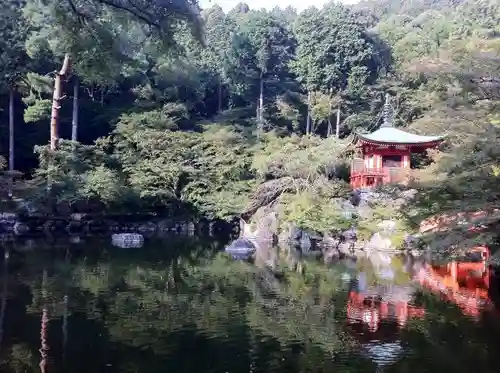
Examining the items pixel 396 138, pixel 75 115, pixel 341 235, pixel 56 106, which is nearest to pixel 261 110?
pixel 396 138

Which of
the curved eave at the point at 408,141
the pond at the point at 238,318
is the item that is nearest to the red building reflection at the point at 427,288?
the pond at the point at 238,318

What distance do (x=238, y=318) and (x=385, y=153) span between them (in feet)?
62.9

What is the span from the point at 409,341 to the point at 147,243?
1567 cm

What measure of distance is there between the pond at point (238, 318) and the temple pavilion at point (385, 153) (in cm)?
977

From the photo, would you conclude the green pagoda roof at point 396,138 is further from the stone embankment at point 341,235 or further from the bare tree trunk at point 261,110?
the bare tree trunk at point 261,110

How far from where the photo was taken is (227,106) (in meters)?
40.9

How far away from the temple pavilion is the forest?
0.80m

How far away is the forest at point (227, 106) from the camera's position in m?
10.2

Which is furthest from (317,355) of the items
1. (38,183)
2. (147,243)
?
(38,183)

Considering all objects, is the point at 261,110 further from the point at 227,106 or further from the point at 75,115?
the point at 75,115

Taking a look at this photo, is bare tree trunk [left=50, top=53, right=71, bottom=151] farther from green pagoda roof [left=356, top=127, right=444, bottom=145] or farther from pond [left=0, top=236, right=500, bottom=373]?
green pagoda roof [left=356, top=127, right=444, bottom=145]

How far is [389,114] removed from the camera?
102 feet

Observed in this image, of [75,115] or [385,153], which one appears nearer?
[385,153]

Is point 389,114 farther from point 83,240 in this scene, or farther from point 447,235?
point 447,235
